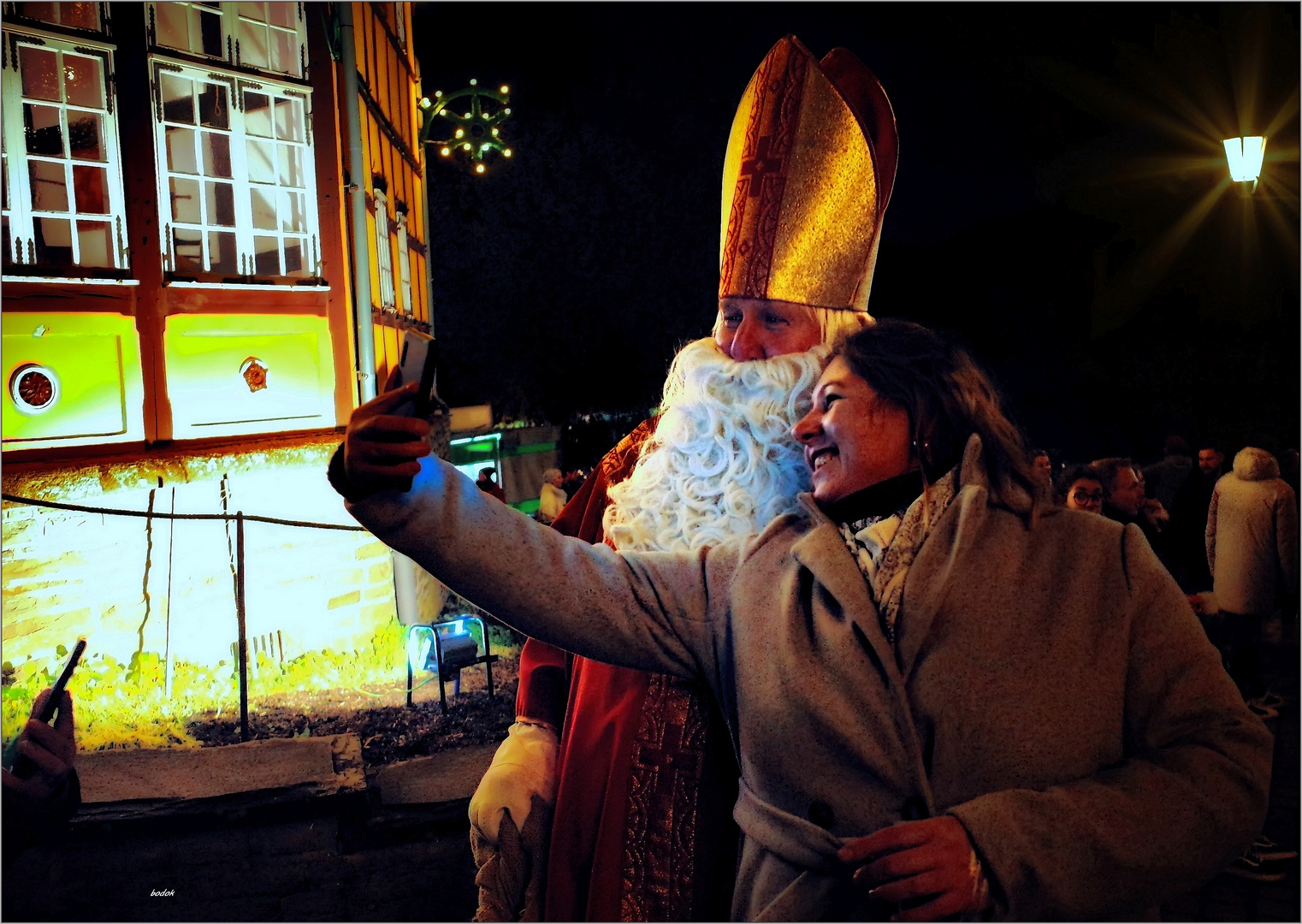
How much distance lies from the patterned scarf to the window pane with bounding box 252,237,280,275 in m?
6.08

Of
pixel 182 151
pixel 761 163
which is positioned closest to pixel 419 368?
pixel 761 163

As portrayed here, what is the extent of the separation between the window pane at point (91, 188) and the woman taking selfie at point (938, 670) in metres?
4.68

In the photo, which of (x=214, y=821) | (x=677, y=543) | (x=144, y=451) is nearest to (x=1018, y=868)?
(x=677, y=543)

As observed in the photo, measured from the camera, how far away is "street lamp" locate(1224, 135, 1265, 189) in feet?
15.4

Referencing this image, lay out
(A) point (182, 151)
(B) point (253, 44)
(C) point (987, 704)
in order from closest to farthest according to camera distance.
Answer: (C) point (987, 704)
(B) point (253, 44)
(A) point (182, 151)

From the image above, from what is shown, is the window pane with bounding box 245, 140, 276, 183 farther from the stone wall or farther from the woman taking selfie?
the woman taking selfie

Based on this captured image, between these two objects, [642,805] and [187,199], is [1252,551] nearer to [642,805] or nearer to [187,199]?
[642,805]

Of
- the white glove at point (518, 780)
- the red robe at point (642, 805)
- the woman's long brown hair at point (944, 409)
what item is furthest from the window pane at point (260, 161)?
the woman's long brown hair at point (944, 409)

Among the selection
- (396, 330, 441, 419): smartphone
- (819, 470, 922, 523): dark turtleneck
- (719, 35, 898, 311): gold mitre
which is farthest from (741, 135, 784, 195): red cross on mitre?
(396, 330, 441, 419): smartphone

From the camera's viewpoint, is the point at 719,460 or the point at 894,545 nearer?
the point at 894,545

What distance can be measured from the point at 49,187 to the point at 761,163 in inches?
207

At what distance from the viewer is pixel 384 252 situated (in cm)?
748

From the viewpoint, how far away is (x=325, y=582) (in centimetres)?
610

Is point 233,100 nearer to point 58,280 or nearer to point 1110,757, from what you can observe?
point 58,280
